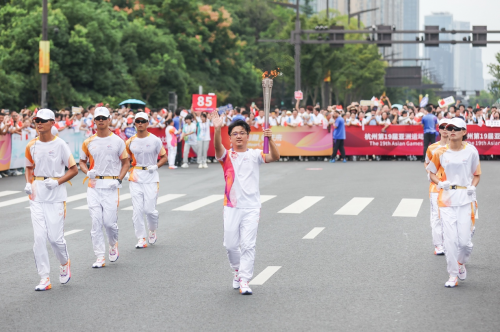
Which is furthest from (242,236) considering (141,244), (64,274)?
(141,244)

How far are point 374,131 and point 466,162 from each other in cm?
2188

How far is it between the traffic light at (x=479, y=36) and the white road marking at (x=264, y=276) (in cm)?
3397

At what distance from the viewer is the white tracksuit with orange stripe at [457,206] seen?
829 cm

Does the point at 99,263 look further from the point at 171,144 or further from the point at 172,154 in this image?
the point at 171,144

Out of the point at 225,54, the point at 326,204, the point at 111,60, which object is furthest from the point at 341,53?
the point at 326,204

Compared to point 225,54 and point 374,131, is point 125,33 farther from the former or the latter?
point 374,131

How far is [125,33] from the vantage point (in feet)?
190

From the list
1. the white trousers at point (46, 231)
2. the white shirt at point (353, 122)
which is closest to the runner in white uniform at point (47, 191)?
the white trousers at point (46, 231)

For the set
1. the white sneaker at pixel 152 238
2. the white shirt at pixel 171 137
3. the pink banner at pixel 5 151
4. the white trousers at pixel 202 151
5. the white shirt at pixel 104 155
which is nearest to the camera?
the white shirt at pixel 104 155

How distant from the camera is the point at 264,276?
8.94m

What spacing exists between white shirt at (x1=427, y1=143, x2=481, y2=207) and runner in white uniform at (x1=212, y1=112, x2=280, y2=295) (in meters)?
1.86

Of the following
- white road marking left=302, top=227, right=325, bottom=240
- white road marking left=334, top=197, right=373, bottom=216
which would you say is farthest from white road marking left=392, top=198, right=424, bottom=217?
white road marking left=302, top=227, right=325, bottom=240

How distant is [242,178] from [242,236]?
58 cm

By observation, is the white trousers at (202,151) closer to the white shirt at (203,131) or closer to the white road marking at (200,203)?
the white shirt at (203,131)
